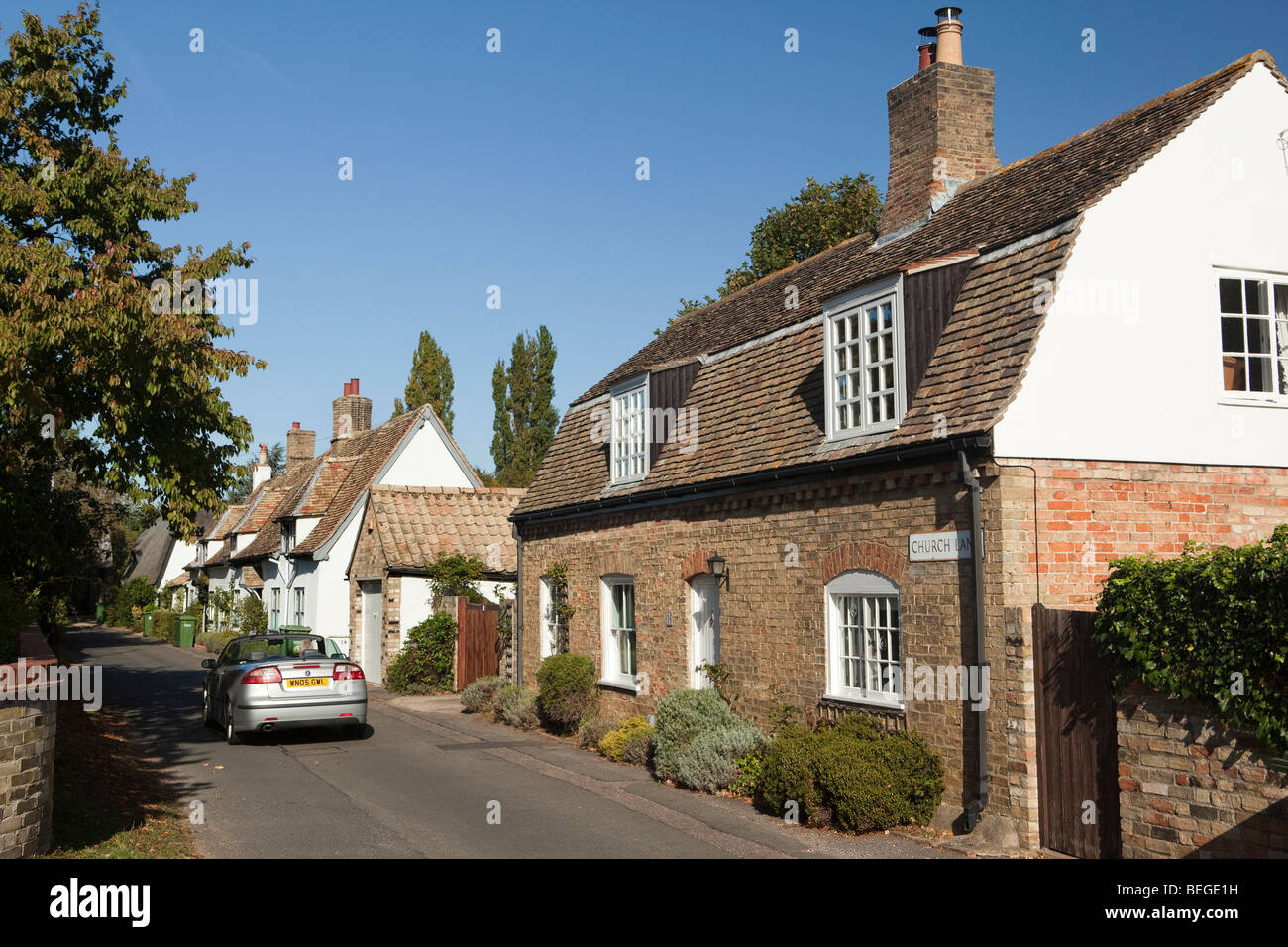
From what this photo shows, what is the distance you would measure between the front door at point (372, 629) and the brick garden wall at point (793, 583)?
8951 millimetres

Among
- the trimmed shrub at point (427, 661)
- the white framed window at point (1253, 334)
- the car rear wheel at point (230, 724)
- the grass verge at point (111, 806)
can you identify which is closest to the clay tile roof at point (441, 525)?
the trimmed shrub at point (427, 661)

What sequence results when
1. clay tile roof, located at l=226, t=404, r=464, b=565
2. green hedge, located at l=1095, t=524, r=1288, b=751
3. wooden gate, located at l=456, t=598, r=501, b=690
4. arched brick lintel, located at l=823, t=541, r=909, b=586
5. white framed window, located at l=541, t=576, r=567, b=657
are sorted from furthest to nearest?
clay tile roof, located at l=226, t=404, r=464, b=565
wooden gate, located at l=456, t=598, r=501, b=690
white framed window, located at l=541, t=576, r=567, b=657
arched brick lintel, located at l=823, t=541, r=909, b=586
green hedge, located at l=1095, t=524, r=1288, b=751

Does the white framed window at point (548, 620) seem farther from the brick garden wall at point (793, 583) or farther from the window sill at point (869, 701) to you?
the window sill at point (869, 701)

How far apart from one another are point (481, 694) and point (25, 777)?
12773 mm

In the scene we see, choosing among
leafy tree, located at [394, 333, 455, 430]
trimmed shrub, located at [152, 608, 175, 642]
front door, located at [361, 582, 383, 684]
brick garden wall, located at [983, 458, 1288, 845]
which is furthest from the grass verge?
leafy tree, located at [394, 333, 455, 430]

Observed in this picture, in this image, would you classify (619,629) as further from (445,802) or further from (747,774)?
(445,802)

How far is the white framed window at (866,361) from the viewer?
11.4 metres

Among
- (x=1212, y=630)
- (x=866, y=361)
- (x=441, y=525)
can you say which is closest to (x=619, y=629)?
(x=866, y=361)

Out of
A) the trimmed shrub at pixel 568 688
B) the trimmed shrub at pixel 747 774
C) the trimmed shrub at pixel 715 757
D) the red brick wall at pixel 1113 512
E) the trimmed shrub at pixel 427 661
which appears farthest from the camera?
the trimmed shrub at pixel 427 661

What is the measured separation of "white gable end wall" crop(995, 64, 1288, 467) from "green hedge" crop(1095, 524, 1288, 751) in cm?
192

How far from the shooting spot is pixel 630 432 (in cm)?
1756

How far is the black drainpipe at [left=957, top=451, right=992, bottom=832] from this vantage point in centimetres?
963

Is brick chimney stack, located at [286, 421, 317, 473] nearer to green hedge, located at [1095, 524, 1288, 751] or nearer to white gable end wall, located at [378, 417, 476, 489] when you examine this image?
white gable end wall, located at [378, 417, 476, 489]
